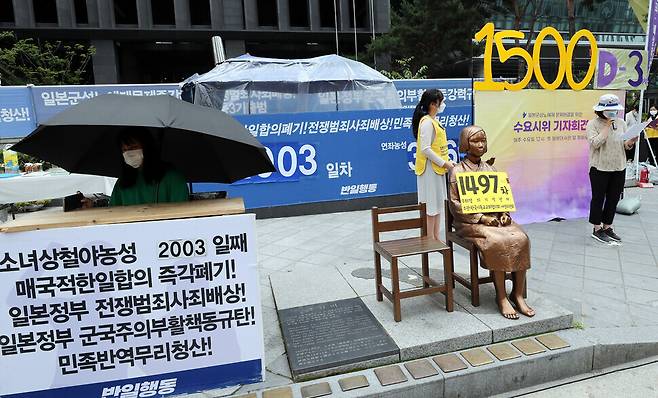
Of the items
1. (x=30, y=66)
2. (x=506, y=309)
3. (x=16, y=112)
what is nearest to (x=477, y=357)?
(x=506, y=309)

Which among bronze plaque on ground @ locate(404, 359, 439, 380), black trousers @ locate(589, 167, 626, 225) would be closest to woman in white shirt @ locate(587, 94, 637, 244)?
black trousers @ locate(589, 167, 626, 225)

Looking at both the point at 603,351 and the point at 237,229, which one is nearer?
the point at 237,229

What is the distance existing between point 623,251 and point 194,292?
500cm

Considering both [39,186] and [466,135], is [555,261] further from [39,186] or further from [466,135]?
[39,186]

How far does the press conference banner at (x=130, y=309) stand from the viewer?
2.30m

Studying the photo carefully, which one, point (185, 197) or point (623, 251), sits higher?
point (185, 197)

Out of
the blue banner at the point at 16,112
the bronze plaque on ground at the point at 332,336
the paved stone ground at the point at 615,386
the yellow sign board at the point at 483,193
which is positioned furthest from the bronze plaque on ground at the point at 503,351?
the blue banner at the point at 16,112

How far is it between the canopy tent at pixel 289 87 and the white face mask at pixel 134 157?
615 centimetres

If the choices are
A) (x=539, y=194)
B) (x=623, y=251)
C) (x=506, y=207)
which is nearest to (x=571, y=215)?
(x=539, y=194)

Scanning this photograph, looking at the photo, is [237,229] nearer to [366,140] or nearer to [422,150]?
[422,150]

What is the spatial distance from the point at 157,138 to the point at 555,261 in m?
4.25

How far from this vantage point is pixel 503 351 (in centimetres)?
296

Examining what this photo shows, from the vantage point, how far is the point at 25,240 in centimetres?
224

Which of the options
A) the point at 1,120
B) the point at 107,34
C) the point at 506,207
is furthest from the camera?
the point at 107,34
